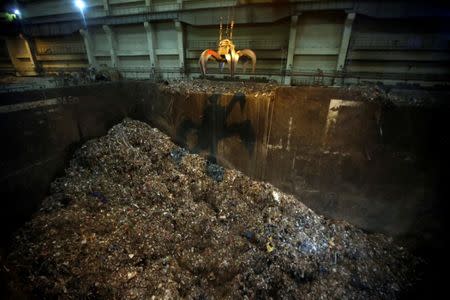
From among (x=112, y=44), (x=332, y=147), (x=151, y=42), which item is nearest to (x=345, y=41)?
(x=332, y=147)

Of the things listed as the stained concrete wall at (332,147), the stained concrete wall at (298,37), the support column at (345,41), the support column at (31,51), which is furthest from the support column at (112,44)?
the support column at (345,41)

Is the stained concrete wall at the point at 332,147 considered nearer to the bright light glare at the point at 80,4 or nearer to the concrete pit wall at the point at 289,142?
the concrete pit wall at the point at 289,142

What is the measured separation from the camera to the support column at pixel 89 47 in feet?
25.2

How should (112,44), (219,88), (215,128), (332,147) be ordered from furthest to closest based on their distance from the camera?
(112,44) < (219,88) < (215,128) < (332,147)

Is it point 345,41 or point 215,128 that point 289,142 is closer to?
point 215,128

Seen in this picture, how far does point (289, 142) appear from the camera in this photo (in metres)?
3.88

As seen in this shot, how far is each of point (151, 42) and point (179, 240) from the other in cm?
683

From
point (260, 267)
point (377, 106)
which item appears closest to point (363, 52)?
point (377, 106)

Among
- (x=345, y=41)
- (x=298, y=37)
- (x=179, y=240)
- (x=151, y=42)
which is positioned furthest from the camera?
(x=151, y=42)

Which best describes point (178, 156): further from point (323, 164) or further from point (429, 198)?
point (429, 198)

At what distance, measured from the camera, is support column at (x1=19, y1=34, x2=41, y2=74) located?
9059mm

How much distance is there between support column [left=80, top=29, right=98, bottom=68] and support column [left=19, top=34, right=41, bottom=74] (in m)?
3.31

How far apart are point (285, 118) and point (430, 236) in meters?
3.33

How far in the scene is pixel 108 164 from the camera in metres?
3.74
